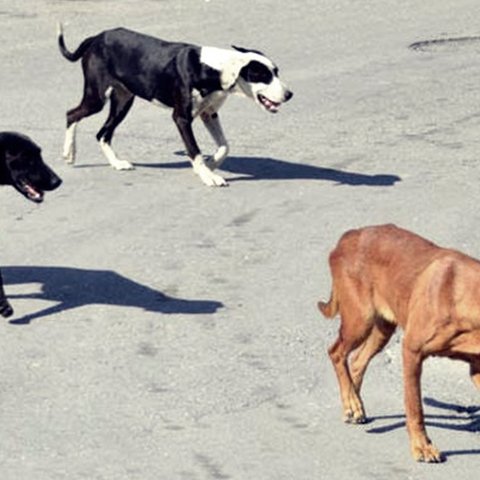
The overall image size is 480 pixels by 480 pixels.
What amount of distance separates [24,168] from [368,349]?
3208 millimetres

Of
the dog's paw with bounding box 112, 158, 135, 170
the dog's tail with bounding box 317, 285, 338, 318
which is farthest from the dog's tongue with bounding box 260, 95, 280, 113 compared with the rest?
the dog's tail with bounding box 317, 285, 338, 318

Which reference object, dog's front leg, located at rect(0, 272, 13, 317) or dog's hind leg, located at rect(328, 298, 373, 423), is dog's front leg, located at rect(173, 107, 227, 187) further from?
dog's hind leg, located at rect(328, 298, 373, 423)

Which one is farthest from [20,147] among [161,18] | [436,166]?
[161,18]

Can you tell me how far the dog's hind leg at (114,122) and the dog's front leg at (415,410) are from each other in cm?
696

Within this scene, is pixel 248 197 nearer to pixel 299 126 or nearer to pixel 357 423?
pixel 299 126

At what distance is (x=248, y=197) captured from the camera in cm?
1455

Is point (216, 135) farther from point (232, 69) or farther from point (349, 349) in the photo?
point (349, 349)

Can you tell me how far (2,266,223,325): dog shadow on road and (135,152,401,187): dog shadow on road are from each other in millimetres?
3263

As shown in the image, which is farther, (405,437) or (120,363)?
(120,363)

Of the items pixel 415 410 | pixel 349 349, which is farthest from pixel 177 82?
pixel 415 410

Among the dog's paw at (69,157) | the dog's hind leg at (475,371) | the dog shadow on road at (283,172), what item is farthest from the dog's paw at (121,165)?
the dog's hind leg at (475,371)

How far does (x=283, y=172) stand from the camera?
15438 mm

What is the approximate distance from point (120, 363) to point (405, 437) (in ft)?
6.30

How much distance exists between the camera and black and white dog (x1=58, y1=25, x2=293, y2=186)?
14.8 metres
